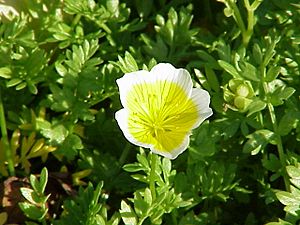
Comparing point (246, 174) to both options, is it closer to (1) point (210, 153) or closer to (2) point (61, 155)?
(1) point (210, 153)

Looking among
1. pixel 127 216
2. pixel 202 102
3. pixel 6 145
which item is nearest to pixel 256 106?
pixel 202 102

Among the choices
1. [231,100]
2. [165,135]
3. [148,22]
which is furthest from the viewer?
[148,22]

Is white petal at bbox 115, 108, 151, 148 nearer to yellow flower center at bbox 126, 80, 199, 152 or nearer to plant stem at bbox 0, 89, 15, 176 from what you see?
yellow flower center at bbox 126, 80, 199, 152

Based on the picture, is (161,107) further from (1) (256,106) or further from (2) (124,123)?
(1) (256,106)

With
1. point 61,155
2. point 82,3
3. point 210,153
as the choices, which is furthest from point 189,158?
point 82,3

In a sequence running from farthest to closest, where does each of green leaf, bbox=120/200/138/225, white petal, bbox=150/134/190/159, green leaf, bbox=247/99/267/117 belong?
green leaf, bbox=247/99/267/117 → green leaf, bbox=120/200/138/225 → white petal, bbox=150/134/190/159

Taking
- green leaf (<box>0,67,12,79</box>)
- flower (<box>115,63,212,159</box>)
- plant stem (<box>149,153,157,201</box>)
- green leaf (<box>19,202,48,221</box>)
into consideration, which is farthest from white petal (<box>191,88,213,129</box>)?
green leaf (<box>0,67,12,79</box>)
